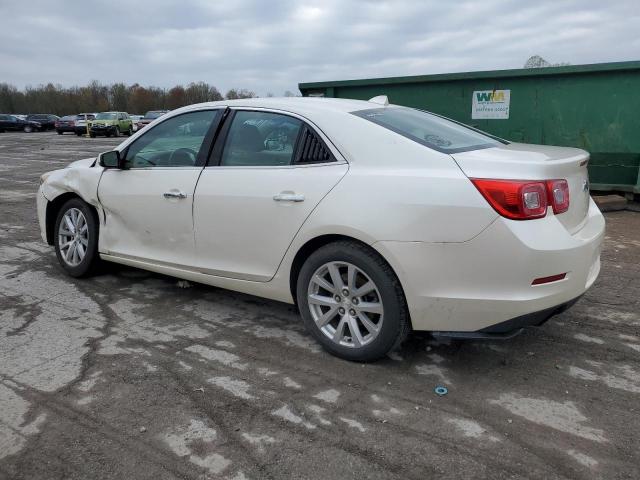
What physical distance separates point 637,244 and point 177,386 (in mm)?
5271

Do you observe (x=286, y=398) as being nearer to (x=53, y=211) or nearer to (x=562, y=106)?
(x=53, y=211)

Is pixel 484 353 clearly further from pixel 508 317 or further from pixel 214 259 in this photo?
pixel 214 259

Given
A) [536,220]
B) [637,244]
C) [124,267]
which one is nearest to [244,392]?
[536,220]

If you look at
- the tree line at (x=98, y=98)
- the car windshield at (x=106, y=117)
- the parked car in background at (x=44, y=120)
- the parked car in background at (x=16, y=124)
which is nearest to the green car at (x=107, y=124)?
the car windshield at (x=106, y=117)

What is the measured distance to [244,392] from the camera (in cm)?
299

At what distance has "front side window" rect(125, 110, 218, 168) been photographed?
160 inches

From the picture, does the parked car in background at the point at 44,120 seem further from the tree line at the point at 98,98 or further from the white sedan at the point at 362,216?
the white sedan at the point at 362,216

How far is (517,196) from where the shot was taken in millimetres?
2736

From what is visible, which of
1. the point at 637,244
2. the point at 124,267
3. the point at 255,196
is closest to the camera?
the point at 255,196

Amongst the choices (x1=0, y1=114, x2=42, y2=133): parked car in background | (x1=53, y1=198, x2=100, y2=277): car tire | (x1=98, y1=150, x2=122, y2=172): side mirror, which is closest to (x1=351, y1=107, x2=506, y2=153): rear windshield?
(x1=98, y1=150, x2=122, y2=172): side mirror

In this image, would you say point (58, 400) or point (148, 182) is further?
point (148, 182)

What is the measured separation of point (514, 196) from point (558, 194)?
0.33 m

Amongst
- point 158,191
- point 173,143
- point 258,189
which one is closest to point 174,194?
point 158,191

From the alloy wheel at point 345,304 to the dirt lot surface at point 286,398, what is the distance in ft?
0.62
